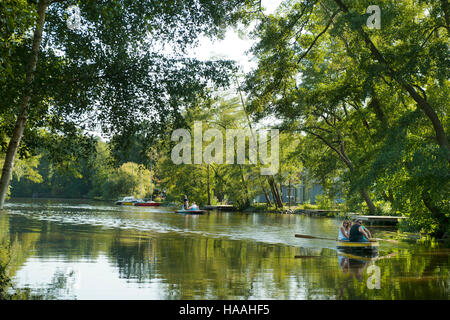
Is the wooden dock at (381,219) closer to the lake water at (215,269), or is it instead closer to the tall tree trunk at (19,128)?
the lake water at (215,269)

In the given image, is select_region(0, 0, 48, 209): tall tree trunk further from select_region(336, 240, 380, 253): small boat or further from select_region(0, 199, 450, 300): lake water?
select_region(336, 240, 380, 253): small boat

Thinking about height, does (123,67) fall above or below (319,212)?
above

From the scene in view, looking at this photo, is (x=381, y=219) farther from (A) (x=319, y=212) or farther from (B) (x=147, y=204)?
(B) (x=147, y=204)

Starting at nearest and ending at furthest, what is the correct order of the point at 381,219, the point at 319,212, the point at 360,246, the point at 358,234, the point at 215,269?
the point at 215,269 → the point at 360,246 → the point at 358,234 → the point at 381,219 → the point at 319,212

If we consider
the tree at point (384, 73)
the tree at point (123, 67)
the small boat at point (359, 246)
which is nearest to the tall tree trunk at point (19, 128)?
the tree at point (123, 67)

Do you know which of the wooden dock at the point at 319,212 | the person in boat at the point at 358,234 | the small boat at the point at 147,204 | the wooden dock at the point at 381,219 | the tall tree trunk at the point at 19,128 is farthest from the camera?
the small boat at the point at 147,204

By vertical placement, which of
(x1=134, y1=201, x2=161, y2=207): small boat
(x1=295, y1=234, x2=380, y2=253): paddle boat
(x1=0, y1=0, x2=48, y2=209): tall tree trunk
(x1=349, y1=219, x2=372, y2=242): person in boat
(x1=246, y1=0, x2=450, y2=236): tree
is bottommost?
→ (x1=295, y1=234, x2=380, y2=253): paddle boat

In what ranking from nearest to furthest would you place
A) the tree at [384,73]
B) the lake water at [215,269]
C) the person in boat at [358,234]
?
the lake water at [215,269]
the tree at [384,73]
the person in boat at [358,234]

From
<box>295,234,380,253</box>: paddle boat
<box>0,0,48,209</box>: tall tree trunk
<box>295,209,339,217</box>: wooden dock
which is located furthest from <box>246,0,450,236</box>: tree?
<box>295,209,339,217</box>: wooden dock

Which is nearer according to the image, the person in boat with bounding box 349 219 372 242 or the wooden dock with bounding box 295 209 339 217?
the person in boat with bounding box 349 219 372 242

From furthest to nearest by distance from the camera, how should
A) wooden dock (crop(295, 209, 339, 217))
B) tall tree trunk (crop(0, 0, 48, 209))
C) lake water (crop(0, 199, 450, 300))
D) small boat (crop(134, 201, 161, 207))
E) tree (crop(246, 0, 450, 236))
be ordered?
1. small boat (crop(134, 201, 161, 207))
2. wooden dock (crop(295, 209, 339, 217))
3. tree (crop(246, 0, 450, 236))
4. lake water (crop(0, 199, 450, 300))
5. tall tree trunk (crop(0, 0, 48, 209))

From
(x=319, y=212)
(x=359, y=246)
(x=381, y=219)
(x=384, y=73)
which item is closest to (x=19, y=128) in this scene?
(x=384, y=73)

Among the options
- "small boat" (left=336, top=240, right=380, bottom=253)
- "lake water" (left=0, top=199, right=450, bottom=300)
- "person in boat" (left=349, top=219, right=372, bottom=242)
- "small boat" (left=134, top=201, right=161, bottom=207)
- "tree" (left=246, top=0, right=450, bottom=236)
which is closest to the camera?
"lake water" (left=0, top=199, right=450, bottom=300)

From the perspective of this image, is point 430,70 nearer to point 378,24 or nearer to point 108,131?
point 378,24
